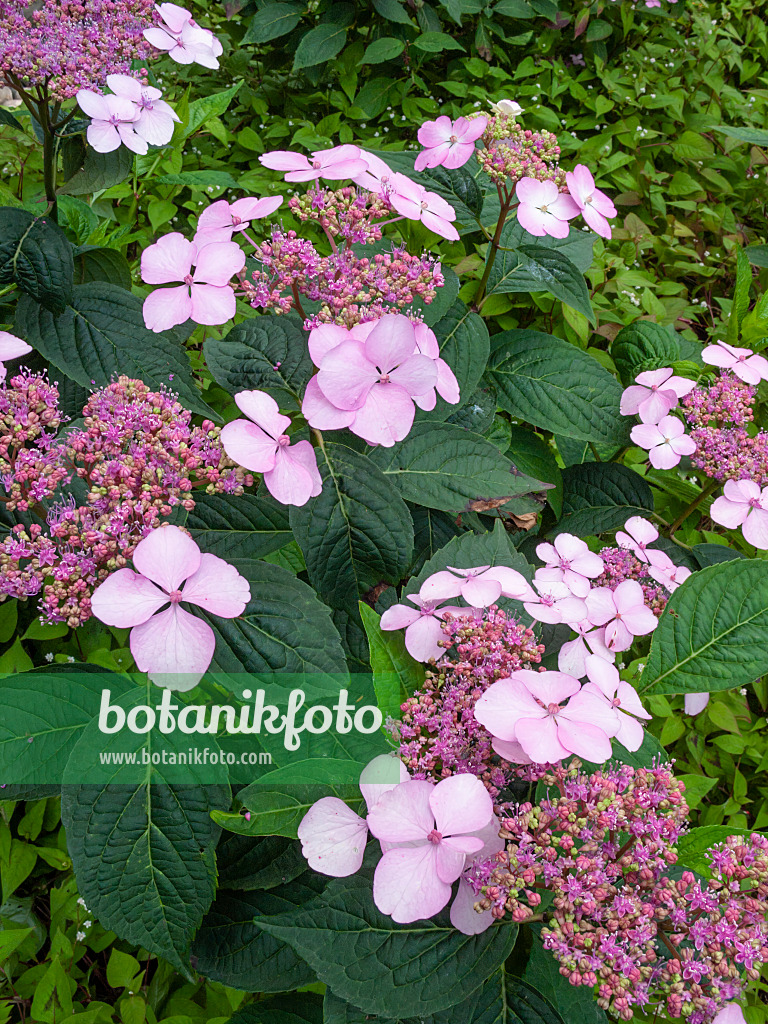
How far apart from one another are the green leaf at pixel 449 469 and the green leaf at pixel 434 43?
2.29 meters

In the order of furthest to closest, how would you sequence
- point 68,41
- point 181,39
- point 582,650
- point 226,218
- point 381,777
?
point 181,39
point 68,41
point 226,218
point 582,650
point 381,777

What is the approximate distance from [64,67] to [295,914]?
1487mm

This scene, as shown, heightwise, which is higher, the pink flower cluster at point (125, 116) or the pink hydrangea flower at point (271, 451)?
the pink flower cluster at point (125, 116)

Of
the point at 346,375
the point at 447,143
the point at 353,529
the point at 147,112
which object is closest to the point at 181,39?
the point at 147,112

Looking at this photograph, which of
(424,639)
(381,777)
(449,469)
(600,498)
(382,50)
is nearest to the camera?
(381,777)

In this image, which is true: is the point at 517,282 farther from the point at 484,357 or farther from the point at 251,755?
the point at 251,755

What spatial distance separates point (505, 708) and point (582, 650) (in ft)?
1.05

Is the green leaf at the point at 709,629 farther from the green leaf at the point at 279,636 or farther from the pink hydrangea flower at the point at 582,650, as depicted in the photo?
the green leaf at the point at 279,636

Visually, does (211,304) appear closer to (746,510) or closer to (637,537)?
(637,537)

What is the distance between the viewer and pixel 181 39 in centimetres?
165

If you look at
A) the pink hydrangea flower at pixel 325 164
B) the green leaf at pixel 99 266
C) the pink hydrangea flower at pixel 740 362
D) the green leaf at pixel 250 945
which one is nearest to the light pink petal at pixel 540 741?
the green leaf at pixel 250 945

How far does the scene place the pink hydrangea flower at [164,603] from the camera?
90cm

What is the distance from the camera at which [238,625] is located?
105 cm

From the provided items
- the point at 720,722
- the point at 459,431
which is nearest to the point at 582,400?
the point at 459,431
